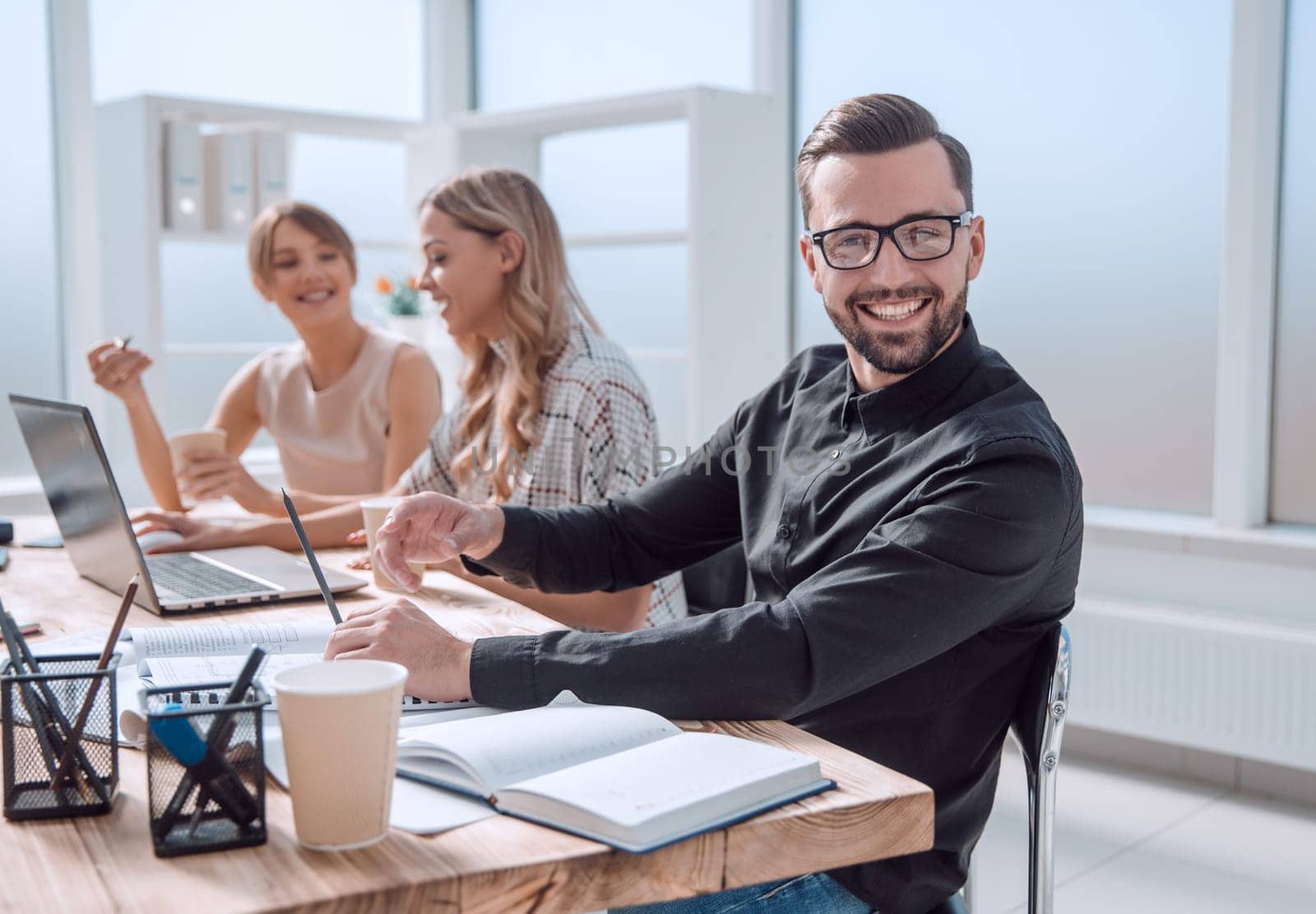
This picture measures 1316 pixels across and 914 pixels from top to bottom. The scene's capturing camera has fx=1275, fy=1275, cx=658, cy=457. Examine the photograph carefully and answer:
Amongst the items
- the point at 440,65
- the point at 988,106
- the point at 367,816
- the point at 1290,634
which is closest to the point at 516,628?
the point at 367,816

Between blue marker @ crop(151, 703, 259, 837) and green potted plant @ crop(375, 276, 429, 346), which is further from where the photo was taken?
green potted plant @ crop(375, 276, 429, 346)

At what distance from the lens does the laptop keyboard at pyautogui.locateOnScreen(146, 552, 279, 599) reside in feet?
5.37

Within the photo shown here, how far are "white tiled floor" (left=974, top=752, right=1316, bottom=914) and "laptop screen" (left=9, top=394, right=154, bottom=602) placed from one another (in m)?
1.48

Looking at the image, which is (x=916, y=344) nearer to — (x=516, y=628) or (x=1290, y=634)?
(x=516, y=628)

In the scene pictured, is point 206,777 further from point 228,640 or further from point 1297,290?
point 1297,290

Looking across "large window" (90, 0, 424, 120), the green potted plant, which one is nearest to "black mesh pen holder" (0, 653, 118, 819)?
the green potted plant

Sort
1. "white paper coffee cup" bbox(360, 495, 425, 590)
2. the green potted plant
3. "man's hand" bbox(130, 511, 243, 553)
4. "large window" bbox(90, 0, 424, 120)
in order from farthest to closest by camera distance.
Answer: the green potted plant → "large window" bbox(90, 0, 424, 120) → "man's hand" bbox(130, 511, 243, 553) → "white paper coffee cup" bbox(360, 495, 425, 590)

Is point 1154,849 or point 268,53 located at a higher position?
point 268,53

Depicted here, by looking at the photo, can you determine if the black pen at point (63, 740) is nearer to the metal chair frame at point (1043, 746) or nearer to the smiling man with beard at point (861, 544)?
the smiling man with beard at point (861, 544)

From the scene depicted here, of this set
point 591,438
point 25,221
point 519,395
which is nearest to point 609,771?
point 591,438

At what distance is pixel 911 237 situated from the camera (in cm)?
145

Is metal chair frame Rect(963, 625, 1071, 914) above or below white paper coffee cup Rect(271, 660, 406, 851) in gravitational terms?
below

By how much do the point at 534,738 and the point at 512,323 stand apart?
51.5 inches

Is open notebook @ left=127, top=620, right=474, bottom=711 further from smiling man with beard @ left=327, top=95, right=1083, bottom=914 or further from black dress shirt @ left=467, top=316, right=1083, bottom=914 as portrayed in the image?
black dress shirt @ left=467, top=316, right=1083, bottom=914
